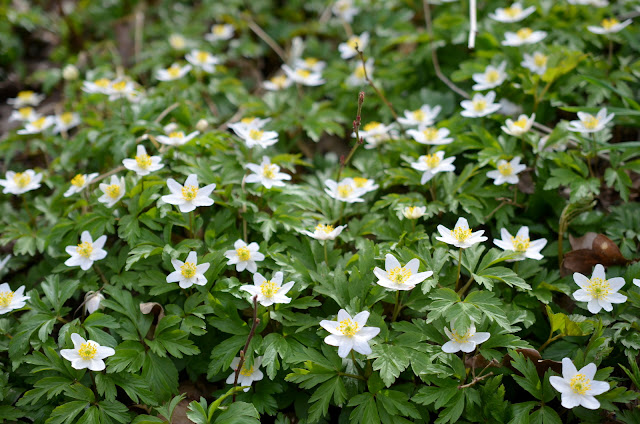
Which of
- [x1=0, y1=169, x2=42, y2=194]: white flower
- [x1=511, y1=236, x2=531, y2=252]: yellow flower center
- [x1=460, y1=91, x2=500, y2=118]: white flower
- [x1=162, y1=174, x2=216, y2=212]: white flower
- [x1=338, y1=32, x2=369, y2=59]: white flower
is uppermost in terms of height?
[x1=162, y1=174, x2=216, y2=212]: white flower

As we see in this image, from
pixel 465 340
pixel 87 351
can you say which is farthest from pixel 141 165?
pixel 465 340

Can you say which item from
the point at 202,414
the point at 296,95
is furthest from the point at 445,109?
the point at 202,414

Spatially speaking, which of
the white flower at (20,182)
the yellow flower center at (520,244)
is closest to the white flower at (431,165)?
the yellow flower center at (520,244)

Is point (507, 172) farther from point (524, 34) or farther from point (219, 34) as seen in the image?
point (219, 34)

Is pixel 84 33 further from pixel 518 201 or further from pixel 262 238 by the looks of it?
pixel 518 201

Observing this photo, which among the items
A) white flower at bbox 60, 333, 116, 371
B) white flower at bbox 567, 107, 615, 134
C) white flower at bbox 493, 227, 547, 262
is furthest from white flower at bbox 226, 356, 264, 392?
white flower at bbox 567, 107, 615, 134

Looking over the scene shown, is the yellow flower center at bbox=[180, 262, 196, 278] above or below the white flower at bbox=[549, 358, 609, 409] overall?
above

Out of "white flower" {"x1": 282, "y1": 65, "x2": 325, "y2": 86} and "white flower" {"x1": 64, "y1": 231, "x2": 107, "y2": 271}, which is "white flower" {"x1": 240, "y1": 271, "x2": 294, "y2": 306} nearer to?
"white flower" {"x1": 64, "y1": 231, "x2": 107, "y2": 271}
